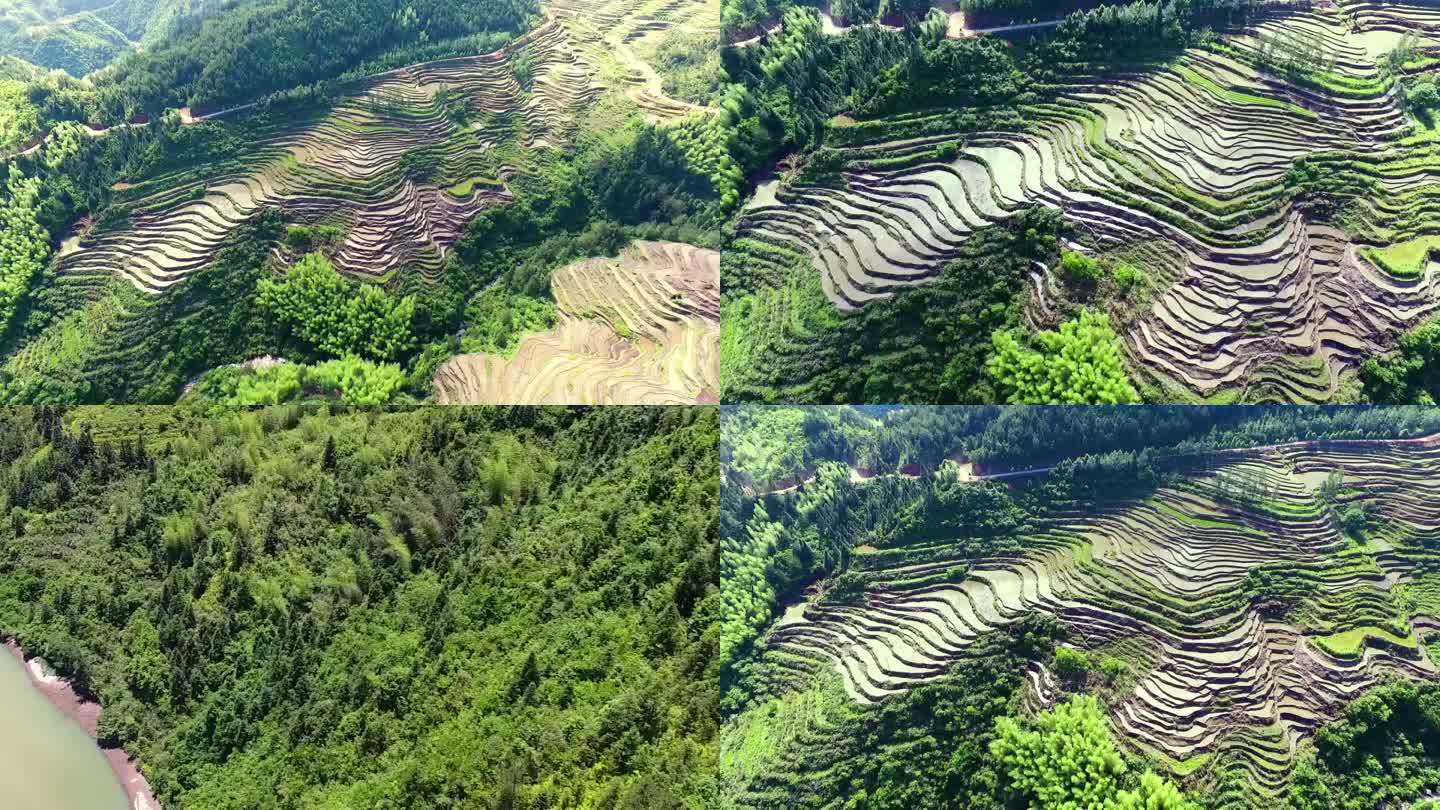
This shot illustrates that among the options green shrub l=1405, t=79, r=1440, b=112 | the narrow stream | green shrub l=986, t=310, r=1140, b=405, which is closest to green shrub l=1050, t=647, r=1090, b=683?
green shrub l=986, t=310, r=1140, b=405

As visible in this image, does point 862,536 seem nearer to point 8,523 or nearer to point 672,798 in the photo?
point 672,798

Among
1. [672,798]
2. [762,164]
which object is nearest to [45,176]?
[762,164]

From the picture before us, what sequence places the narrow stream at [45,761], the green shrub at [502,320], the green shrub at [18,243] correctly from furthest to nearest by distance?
the green shrub at [18,243] < the green shrub at [502,320] < the narrow stream at [45,761]

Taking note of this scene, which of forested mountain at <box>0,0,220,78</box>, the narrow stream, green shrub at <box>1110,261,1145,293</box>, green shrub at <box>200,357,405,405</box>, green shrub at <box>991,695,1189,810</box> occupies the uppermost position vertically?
forested mountain at <box>0,0,220,78</box>

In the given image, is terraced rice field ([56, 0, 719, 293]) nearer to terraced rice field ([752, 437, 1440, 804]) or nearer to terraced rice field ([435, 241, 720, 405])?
terraced rice field ([435, 241, 720, 405])

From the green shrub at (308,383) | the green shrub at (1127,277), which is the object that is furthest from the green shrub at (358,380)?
the green shrub at (1127,277)

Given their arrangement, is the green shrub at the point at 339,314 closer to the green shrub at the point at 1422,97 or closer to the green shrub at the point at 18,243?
the green shrub at the point at 18,243
